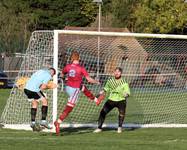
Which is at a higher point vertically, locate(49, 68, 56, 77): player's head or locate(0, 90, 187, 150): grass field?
locate(49, 68, 56, 77): player's head

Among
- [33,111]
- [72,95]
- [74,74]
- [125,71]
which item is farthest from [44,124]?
[125,71]

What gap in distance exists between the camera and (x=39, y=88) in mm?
15734

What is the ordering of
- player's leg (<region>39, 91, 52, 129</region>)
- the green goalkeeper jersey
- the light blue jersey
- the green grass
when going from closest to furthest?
the green grass, the light blue jersey, player's leg (<region>39, 91, 52, 129</region>), the green goalkeeper jersey

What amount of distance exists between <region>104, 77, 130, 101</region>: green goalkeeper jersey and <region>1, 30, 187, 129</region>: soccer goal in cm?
138

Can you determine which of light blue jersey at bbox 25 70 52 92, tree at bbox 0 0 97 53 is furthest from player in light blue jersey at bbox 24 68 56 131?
tree at bbox 0 0 97 53

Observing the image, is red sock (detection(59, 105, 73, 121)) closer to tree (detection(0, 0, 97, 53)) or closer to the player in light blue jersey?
the player in light blue jersey

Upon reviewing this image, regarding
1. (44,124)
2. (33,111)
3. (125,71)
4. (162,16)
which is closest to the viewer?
(44,124)

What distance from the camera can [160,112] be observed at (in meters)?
22.6

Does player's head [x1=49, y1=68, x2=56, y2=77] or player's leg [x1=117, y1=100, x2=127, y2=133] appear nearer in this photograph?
player's head [x1=49, y1=68, x2=56, y2=77]

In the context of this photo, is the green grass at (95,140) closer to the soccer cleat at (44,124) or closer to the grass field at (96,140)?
the grass field at (96,140)

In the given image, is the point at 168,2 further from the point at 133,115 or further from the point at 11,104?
the point at 11,104

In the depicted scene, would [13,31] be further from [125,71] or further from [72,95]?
[72,95]

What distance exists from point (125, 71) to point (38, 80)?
12.3 m

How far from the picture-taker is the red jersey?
15.9 metres
